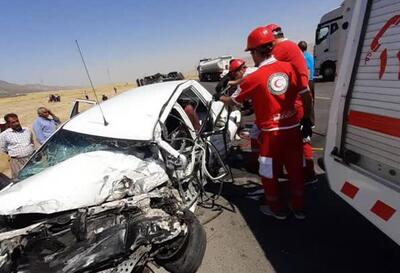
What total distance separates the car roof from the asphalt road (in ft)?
4.46

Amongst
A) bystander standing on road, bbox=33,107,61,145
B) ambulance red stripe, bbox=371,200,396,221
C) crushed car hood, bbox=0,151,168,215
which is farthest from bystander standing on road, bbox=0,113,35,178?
ambulance red stripe, bbox=371,200,396,221

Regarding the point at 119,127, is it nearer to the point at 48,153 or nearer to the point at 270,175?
the point at 48,153

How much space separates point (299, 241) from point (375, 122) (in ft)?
5.58

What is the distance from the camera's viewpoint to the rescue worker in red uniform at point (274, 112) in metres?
3.51

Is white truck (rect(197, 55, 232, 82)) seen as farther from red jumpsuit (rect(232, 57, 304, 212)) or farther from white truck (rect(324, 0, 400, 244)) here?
white truck (rect(324, 0, 400, 244))

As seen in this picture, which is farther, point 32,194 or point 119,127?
point 119,127

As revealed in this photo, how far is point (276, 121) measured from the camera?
3.61 metres

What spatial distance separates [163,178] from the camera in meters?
3.41

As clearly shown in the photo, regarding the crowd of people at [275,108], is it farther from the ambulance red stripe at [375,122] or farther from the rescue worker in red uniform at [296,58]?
the ambulance red stripe at [375,122]

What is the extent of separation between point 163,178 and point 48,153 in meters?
1.58

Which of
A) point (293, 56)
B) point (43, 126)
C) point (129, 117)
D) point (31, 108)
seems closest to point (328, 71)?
point (293, 56)

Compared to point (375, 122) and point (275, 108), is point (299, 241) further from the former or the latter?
point (375, 122)

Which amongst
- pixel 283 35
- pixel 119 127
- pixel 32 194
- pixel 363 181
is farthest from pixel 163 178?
pixel 283 35

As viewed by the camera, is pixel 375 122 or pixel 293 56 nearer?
pixel 375 122
